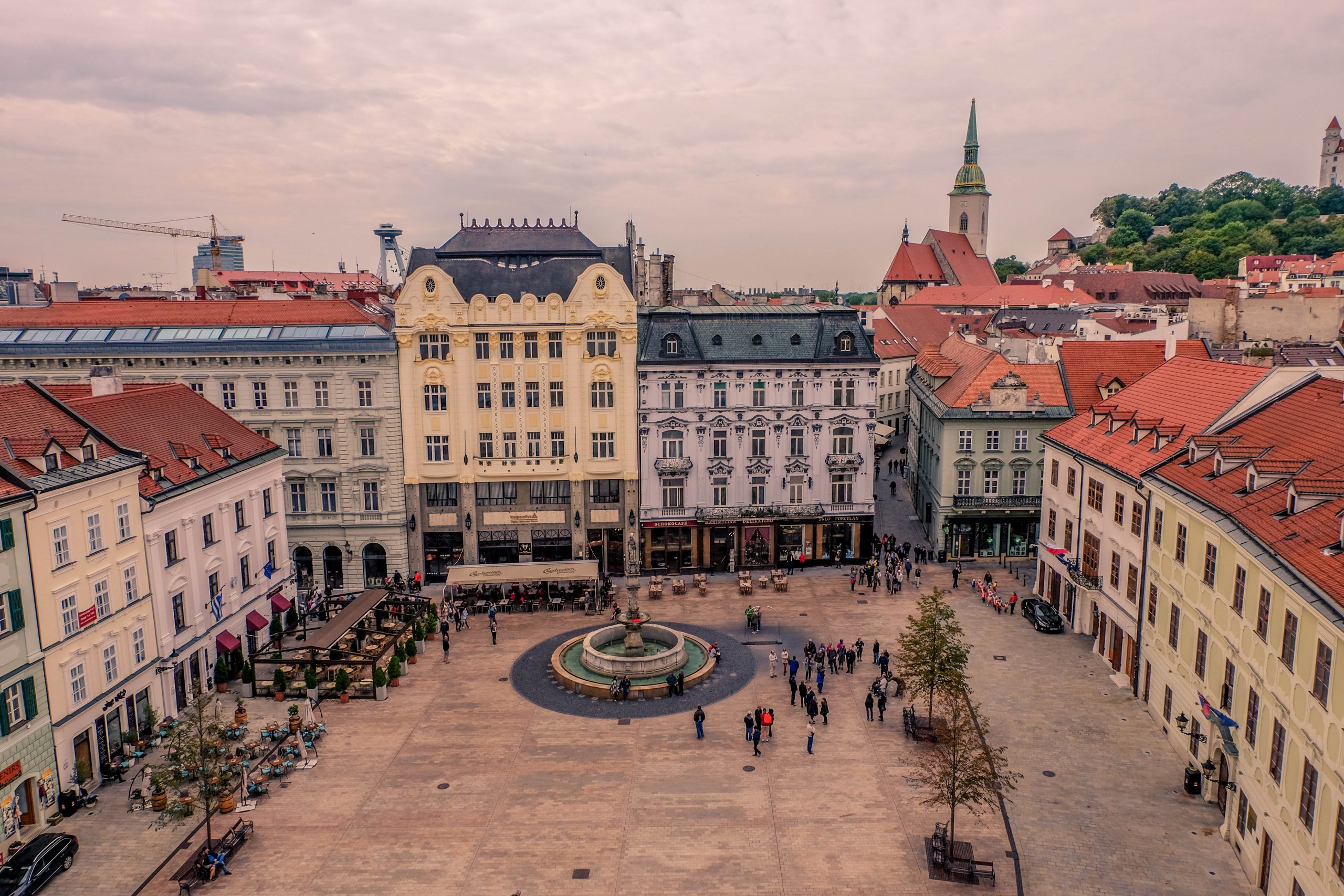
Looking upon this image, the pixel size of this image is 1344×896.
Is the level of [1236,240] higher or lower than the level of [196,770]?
higher

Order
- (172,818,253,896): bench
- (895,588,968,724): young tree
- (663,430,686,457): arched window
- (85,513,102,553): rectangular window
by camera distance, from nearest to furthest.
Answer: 1. (172,818,253,896): bench
2. (895,588,968,724): young tree
3. (85,513,102,553): rectangular window
4. (663,430,686,457): arched window

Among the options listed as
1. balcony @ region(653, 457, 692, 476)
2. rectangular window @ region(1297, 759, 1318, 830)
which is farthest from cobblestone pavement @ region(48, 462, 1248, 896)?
balcony @ region(653, 457, 692, 476)

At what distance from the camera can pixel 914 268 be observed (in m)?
171

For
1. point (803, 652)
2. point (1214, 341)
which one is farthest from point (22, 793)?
point (1214, 341)

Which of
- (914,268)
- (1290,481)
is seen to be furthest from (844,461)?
(914,268)

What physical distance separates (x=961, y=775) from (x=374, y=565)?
4090 cm

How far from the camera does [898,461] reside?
9138 cm

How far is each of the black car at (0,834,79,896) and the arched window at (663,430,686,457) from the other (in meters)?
37.6

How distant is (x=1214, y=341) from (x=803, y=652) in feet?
234

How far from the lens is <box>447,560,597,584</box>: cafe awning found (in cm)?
5266

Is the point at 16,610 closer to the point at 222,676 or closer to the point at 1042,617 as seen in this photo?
the point at 222,676

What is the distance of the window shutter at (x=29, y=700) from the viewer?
3019 cm

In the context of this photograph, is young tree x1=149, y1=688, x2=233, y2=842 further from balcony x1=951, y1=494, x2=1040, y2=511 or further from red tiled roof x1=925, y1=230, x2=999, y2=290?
red tiled roof x1=925, y1=230, x2=999, y2=290

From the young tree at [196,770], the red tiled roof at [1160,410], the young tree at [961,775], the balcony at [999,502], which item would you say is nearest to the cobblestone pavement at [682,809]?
the young tree at [961,775]
